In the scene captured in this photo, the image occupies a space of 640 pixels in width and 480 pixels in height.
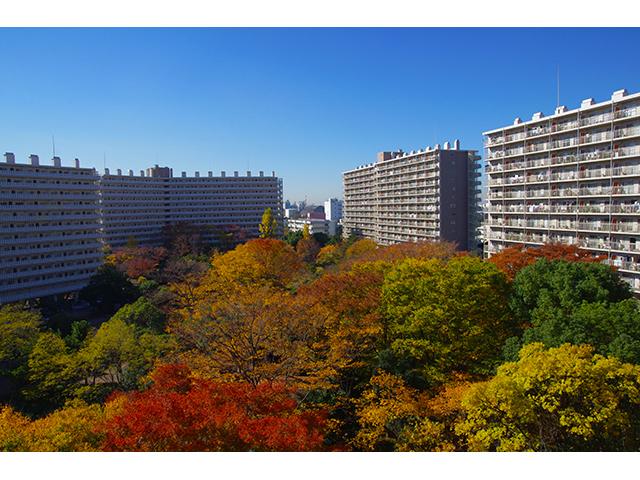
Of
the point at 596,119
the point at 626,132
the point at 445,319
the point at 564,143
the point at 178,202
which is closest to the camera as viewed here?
the point at 445,319

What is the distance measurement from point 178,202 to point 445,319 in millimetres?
61543

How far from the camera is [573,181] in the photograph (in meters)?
32.3

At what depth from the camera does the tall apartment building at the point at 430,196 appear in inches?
1975

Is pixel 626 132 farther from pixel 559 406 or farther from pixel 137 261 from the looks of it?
pixel 137 261

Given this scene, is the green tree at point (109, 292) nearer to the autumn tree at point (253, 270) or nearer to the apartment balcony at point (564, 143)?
the autumn tree at point (253, 270)

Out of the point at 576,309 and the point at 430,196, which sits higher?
the point at 430,196

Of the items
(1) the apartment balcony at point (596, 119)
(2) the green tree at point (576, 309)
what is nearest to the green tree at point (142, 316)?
(2) the green tree at point (576, 309)

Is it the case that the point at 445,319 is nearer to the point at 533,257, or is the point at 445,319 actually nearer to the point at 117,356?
the point at 533,257

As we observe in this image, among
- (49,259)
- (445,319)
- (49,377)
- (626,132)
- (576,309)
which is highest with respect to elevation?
(626,132)

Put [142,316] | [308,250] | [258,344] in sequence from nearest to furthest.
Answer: [258,344]
[142,316]
[308,250]

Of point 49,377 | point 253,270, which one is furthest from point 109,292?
point 49,377

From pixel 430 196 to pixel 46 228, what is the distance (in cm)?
3852

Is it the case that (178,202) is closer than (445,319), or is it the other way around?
(445,319)

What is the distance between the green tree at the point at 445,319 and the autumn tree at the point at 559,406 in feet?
12.9
